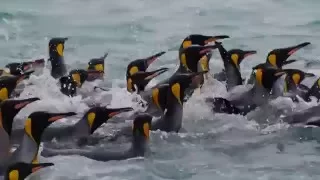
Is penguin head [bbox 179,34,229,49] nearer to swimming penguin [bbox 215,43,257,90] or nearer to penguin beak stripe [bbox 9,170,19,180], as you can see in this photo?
swimming penguin [bbox 215,43,257,90]

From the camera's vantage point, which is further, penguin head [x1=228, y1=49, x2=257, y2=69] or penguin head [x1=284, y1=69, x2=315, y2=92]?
penguin head [x1=228, y1=49, x2=257, y2=69]

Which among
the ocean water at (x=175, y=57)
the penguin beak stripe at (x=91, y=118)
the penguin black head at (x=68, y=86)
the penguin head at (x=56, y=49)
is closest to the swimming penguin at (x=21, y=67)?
the ocean water at (x=175, y=57)

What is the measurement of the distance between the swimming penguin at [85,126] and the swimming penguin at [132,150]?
214mm

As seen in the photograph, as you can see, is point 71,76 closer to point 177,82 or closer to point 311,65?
point 177,82

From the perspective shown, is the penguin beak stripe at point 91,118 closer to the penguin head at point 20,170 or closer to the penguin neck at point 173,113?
the penguin neck at point 173,113

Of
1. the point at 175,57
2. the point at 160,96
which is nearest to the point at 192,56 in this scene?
the point at 160,96

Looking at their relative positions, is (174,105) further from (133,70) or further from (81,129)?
(133,70)

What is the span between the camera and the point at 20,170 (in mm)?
4965

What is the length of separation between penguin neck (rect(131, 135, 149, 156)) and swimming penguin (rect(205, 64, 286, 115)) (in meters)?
1.09

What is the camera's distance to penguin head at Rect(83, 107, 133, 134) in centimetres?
620

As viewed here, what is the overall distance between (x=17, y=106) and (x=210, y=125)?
66.9 inches

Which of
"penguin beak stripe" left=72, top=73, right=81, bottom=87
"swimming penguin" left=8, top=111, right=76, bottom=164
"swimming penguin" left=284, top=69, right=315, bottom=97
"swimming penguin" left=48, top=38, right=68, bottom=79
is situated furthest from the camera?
"swimming penguin" left=48, top=38, right=68, bottom=79

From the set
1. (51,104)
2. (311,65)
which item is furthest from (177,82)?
(311,65)

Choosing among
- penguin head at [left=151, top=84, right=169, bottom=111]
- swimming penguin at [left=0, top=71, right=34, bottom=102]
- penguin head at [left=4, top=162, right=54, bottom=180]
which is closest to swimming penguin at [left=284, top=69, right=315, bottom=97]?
penguin head at [left=151, top=84, right=169, bottom=111]
